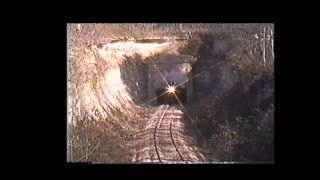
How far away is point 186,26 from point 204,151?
71cm

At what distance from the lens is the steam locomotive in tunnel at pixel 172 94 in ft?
9.55

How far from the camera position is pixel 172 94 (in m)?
2.92

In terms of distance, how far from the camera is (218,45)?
114 inches

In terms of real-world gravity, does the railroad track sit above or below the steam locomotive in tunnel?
below

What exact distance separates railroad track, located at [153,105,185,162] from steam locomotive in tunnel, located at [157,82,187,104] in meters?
0.04

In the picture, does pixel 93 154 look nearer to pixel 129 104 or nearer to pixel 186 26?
pixel 129 104

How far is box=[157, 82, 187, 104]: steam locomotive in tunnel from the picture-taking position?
9.55ft

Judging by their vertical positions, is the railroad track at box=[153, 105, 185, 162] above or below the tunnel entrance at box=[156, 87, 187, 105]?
below

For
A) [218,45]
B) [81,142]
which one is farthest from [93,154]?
[218,45]

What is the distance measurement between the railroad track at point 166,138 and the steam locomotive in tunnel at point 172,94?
4cm

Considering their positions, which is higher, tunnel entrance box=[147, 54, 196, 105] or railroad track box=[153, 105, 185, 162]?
tunnel entrance box=[147, 54, 196, 105]

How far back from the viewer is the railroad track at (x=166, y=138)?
292 centimetres

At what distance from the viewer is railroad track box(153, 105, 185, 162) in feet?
9.59

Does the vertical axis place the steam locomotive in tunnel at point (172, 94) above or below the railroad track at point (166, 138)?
above
